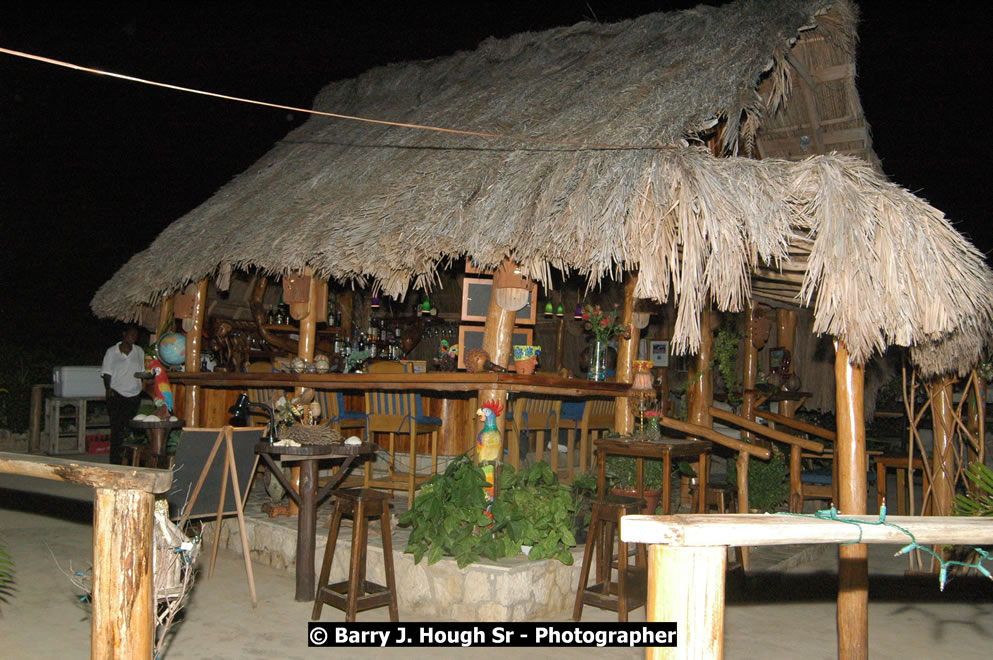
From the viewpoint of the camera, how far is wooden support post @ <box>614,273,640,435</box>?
6.88m

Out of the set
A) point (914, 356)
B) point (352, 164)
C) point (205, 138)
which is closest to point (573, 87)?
point (352, 164)

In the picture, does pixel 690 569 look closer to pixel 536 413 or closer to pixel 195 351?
pixel 536 413

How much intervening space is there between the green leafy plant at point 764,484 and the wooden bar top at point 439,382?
1.33 metres

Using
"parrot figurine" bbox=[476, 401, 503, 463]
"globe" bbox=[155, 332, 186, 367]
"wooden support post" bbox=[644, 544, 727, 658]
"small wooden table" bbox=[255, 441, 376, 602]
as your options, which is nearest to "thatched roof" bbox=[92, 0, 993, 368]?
"globe" bbox=[155, 332, 186, 367]

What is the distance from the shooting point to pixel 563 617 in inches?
197

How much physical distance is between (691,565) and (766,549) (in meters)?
4.71

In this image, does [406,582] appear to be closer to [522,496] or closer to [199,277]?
[522,496]

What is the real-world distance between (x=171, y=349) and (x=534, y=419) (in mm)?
3844

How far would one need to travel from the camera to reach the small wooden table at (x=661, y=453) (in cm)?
533

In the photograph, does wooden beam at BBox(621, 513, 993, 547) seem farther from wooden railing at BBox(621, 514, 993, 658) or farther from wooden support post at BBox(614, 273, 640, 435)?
wooden support post at BBox(614, 273, 640, 435)

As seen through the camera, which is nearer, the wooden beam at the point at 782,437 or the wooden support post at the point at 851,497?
the wooden support post at the point at 851,497

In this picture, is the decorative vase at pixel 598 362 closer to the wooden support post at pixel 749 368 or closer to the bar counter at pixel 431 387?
the bar counter at pixel 431 387

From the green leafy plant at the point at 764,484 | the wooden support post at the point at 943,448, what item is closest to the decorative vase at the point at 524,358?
the green leafy plant at the point at 764,484

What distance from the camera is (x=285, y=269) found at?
6906 millimetres
